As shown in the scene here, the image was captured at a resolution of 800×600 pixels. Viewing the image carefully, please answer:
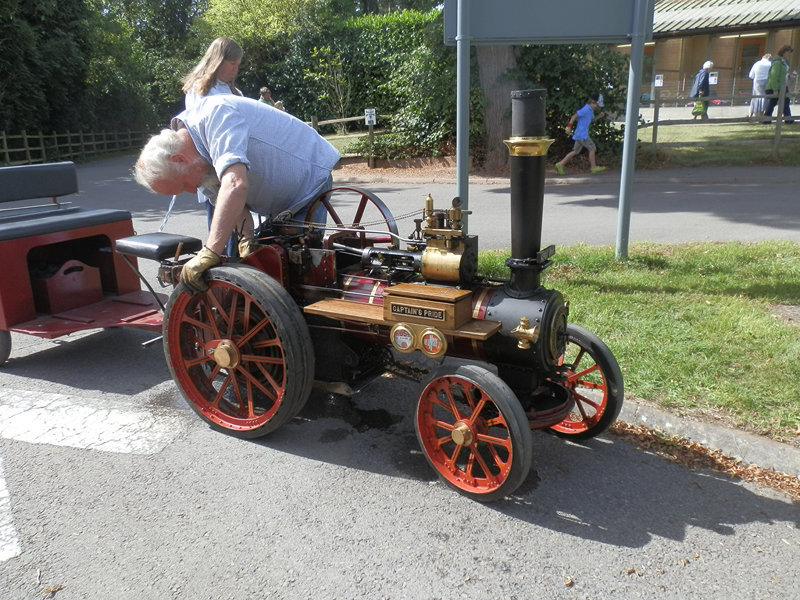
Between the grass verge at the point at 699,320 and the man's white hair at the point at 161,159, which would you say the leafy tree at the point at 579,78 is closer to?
the grass verge at the point at 699,320

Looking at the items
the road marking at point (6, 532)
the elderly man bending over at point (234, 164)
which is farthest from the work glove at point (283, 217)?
the road marking at point (6, 532)

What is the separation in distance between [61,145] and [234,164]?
19713 mm

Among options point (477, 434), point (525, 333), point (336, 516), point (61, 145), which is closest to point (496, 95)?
point (525, 333)

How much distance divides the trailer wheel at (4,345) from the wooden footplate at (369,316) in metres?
2.39

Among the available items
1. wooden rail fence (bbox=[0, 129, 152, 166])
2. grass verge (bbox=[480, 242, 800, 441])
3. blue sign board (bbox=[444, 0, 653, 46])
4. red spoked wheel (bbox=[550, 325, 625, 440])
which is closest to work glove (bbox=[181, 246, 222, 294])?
red spoked wheel (bbox=[550, 325, 625, 440])

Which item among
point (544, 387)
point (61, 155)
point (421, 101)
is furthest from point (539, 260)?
point (61, 155)

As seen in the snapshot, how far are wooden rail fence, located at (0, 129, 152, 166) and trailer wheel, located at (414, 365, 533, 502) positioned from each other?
18.3 m

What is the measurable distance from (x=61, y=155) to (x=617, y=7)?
19.1m

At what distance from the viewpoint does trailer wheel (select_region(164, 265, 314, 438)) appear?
2990 millimetres

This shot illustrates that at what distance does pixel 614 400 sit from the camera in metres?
3.05

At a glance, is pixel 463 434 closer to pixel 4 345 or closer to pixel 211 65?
pixel 211 65

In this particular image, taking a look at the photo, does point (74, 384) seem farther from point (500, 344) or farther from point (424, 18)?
point (424, 18)

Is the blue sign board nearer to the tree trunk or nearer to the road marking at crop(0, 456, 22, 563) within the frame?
the road marking at crop(0, 456, 22, 563)

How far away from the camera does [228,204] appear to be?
10.1ft
